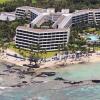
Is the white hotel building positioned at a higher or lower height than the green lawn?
higher

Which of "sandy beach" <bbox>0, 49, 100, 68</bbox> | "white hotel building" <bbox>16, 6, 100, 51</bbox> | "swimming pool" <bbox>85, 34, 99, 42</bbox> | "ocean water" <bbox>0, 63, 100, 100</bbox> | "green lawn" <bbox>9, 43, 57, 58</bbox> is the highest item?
"white hotel building" <bbox>16, 6, 100, 51</bbox>

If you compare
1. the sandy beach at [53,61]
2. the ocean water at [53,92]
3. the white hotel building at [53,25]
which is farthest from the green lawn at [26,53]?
the ocean water at [53,92]

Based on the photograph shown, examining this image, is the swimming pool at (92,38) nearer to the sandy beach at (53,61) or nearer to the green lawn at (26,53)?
the sandy beach at (53,61)

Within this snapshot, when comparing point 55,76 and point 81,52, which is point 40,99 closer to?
point 55,76

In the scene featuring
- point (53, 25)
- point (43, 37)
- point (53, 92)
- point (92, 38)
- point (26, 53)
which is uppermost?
point (53, 25)

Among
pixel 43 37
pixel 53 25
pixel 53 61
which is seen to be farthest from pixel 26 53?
pixel 53 25

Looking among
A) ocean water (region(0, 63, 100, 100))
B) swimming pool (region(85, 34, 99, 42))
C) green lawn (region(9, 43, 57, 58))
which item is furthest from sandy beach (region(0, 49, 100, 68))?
swimming pool (region(85, 34, 99, 42))

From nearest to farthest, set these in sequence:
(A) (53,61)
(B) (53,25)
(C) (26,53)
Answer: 1. (A) (53,61)
2. (C) (26,53)
3. (B) (53,25)

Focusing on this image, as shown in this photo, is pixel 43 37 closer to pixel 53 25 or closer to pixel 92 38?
pixel 53 25

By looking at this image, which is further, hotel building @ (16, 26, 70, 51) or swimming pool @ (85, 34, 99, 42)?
swimming pool @ (85, 34, 99, 42)

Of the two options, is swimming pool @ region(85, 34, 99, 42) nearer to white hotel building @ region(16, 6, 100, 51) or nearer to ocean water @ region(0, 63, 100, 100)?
white hotel building @ region(16, 6, 100, 51)
